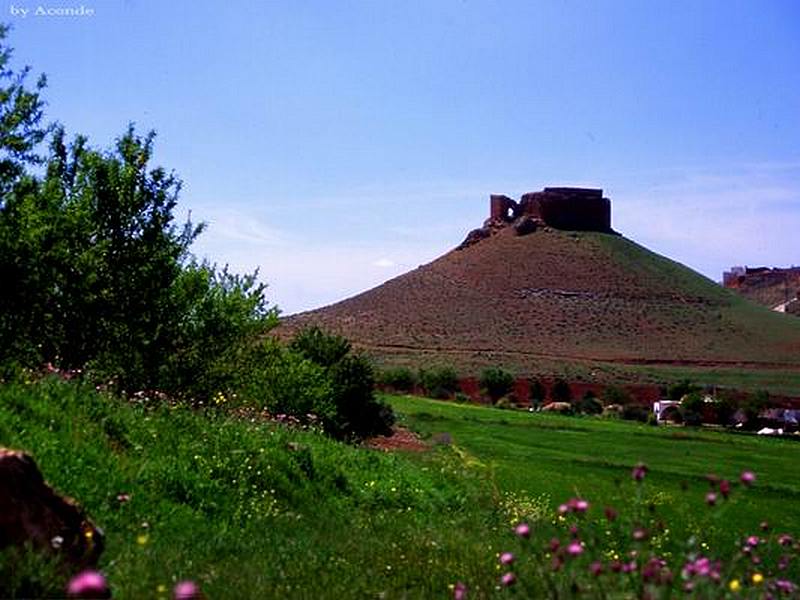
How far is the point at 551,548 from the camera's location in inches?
206

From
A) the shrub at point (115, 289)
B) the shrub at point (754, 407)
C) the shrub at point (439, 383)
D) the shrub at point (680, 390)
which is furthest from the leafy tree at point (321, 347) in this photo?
the shrub at point (680, 390)

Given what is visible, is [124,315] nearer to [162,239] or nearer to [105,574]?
[162,239]

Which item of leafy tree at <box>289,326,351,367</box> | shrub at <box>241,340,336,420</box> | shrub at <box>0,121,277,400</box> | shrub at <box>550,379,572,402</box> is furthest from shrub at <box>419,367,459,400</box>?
shrub at <box>0,121,277,400</box>

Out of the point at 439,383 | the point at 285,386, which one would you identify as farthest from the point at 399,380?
the point at 285,386

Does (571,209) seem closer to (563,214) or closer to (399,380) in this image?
(563,214)

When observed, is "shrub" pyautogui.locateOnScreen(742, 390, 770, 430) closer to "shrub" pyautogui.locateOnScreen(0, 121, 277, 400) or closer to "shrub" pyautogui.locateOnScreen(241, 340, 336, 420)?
"shrub" pyautogui.locateOnScreen(241, 340, 336, 420)

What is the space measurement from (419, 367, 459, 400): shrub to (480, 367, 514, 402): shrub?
2.38 m

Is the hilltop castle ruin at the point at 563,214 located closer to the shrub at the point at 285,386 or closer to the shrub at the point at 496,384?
the shrub at the point at 496,384

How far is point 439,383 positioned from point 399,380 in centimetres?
305

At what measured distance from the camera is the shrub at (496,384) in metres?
84.9

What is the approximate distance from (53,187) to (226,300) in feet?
27.8

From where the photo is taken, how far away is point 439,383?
278 feet

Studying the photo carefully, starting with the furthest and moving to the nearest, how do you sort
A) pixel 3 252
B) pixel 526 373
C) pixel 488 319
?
1. pixel 488 319
2. pixel 526 373
3. pixel 3 252

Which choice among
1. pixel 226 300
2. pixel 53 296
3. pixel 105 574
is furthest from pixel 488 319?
pixel 105 574
